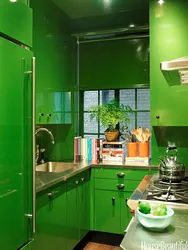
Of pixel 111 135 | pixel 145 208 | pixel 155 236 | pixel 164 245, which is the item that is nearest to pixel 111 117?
pixel 111 135

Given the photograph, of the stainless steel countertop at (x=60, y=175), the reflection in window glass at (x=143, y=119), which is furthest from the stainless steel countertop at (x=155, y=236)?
the reflection in window glass at (x=143, y=119)

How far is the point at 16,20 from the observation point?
175 cm

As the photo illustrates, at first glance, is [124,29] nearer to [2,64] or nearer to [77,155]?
[77,155]

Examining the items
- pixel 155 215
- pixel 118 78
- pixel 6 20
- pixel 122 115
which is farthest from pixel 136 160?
pixel 6 20

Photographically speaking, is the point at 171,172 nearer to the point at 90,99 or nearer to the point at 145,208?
the point at 145,208

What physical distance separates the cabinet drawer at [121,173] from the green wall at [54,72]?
564mm

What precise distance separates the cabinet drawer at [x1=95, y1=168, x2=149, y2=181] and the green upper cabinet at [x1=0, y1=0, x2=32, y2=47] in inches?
70.0

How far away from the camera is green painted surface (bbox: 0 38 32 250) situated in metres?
1.60

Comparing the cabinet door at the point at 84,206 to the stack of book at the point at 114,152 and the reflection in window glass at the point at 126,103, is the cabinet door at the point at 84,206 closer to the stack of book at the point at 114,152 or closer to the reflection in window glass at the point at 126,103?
the stack of book at the point at 114,152

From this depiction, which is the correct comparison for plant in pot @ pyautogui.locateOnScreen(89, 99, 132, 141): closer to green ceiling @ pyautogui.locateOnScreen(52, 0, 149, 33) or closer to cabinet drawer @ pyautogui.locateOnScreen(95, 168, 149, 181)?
cabinet drawer @ pyautogui.locateOnScreen(95, 168, 149, 181)

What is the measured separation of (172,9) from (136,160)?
1699mm

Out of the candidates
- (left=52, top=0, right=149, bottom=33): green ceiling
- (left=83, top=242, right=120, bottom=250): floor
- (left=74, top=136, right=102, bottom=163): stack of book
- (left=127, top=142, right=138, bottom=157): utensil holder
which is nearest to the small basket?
(left=74, top=136, right=102, bottom=163): stack of book

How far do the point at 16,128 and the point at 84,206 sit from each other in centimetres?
170

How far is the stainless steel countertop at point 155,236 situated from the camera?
1165 mm
